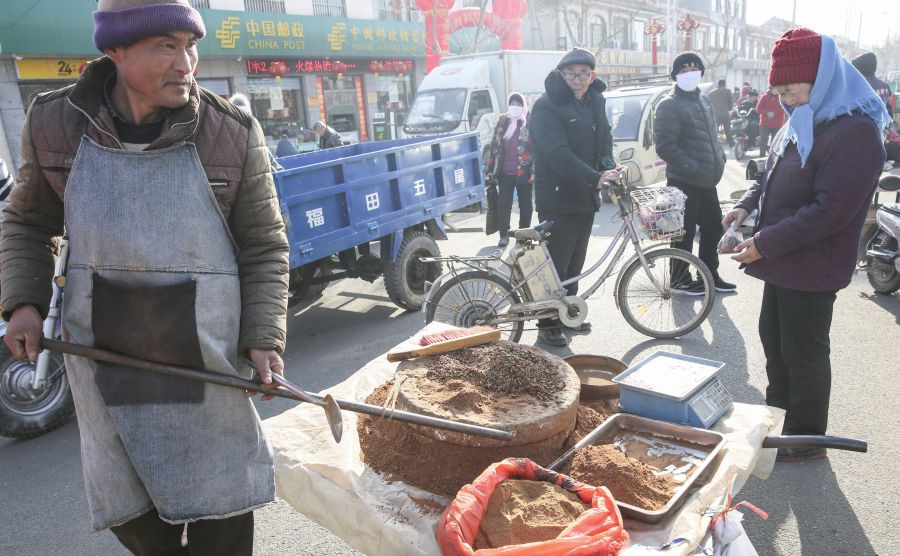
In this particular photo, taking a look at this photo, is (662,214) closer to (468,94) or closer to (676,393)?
(676,393)

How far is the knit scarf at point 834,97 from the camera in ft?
9.25

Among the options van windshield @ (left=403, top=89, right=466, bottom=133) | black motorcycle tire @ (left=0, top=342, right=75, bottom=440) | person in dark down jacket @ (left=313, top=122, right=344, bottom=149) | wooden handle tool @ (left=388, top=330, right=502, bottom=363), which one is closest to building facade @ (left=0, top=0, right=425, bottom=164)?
van windshield @ (left=403, top=89, right=466, bottom=133)

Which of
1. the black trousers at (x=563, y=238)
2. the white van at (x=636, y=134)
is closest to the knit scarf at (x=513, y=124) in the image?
the white van at (x=636, y=134)

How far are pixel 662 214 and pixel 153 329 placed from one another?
12.9ft

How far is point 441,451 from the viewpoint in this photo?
2.27m

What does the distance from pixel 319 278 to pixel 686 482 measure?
3981mm

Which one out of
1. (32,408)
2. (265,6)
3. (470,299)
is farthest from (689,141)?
(265,6)

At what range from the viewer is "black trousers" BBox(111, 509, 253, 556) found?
187 cm

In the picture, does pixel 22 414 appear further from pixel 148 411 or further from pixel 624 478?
pixel 624 478

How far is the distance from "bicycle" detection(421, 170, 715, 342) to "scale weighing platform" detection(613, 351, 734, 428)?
6.48ft

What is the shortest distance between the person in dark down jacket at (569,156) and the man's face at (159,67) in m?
3.44

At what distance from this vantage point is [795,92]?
294cm

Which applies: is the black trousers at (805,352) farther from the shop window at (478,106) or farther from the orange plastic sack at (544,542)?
the shop window at (478,106)

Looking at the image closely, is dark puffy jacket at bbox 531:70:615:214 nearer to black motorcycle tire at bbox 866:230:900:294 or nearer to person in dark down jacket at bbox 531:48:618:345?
person in dark down jacket at bbox 531:48:618:345
